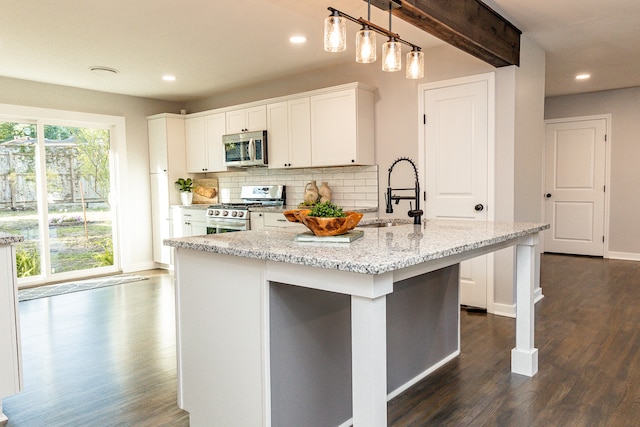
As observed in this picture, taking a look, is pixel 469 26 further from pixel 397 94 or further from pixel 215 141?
pixel 215 141

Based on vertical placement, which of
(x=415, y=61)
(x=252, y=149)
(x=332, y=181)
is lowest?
(x=332, y=181)

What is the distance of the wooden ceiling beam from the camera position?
261 centimetres

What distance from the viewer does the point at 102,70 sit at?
190 inches

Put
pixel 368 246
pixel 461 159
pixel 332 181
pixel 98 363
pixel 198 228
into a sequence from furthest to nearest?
pixel 198 228 → pixel 332 181 → pixel 461 159 → pixel 98 363 → pixel 368 246

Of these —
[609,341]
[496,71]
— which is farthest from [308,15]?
[609,341]

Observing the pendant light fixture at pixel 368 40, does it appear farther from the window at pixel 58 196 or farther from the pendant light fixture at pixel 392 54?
the window at pixel 58 196

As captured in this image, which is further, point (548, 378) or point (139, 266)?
point (139, 266)

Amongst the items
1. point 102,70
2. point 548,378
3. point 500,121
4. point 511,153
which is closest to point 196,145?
point 102,70

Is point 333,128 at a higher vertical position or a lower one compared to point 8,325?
higher

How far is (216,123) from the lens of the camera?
5.98 metres

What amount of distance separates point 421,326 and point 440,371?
13.8 inches

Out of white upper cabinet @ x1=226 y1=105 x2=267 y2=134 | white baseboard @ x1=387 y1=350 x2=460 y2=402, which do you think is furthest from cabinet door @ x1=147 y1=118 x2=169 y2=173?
white baseboard @ x1=387 y1=350 x2=460 y2=402

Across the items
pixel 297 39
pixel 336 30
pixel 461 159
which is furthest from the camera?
pixel 461 159

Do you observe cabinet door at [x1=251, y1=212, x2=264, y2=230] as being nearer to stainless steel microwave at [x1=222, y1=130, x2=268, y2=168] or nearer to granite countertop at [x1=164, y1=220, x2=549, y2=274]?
stainless steel microwave at [x1=222, y1=130, x2=268, y2=168]
